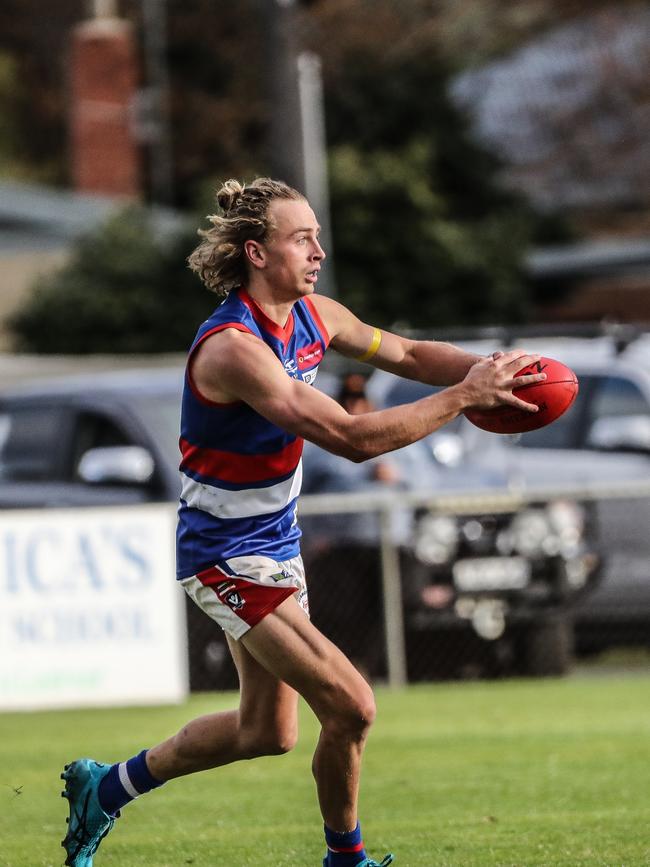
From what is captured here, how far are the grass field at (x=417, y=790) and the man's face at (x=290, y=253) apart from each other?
206 cm

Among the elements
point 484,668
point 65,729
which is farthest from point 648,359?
point 65,729

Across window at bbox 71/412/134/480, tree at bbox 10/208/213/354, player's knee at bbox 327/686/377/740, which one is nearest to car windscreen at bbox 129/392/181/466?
window at bbox 71/412/134/480

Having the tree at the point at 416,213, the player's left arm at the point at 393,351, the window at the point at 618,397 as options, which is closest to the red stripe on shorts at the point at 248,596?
the player's left arm at the point at 393,351

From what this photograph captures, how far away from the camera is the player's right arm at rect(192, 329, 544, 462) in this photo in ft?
17.9

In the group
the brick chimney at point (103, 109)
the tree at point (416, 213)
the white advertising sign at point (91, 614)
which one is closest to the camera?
the white advertising sign at point (91, 614)

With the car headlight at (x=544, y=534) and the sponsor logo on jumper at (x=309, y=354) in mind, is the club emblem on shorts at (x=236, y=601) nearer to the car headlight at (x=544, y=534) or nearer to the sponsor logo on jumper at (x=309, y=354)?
the sponsor logo on jumper at (x=309, y=354)

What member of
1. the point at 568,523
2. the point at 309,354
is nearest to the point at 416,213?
the point at 568,523

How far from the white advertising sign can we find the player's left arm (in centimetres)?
660

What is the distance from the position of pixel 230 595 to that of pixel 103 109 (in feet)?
98.7

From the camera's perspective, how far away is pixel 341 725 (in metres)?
5.69

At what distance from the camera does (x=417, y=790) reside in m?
8.38

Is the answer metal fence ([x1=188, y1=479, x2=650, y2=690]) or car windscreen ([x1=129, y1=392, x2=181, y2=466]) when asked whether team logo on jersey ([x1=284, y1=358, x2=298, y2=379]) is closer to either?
car windscreen ([x1=129, y1=392, x2=181, y2=466])

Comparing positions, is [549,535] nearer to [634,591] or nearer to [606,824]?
[634,591]

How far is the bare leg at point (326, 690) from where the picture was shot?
5641 mm
